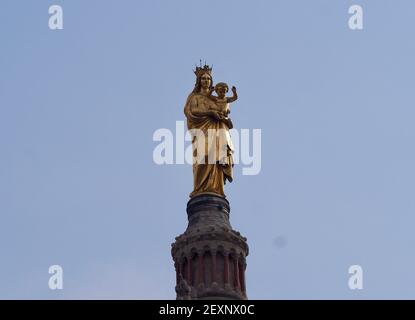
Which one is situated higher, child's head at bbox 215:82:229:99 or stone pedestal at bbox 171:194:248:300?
child's head at bbox 215:82:229:99

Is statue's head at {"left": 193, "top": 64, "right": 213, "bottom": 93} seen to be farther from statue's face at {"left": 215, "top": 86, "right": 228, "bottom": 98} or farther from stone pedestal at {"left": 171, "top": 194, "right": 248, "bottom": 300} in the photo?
stone pedestal at {"left": 171, "top": 194, "right": 248, "bottom": 300}

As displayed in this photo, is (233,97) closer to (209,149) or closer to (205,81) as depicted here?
(205,81)

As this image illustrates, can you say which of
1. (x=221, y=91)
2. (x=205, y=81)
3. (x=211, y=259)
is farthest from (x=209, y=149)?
(x=211, y=259)

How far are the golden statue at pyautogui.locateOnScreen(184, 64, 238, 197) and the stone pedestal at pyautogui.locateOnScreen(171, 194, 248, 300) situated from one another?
6.57ft

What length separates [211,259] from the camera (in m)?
40.9

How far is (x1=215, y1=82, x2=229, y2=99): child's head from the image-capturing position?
4616 cm

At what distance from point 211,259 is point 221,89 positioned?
8.89 metres

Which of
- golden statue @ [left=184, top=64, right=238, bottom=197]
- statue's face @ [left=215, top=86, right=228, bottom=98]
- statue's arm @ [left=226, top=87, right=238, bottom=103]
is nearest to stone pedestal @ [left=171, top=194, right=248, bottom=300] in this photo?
golden statue @ [left=184, top=64, right=238, bottom=197]
